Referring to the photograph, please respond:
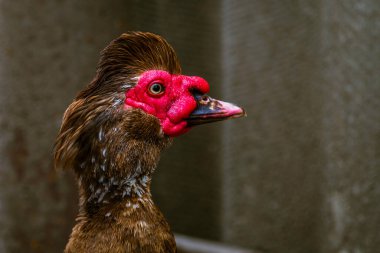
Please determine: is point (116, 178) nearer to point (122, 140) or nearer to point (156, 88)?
point (122, 140)

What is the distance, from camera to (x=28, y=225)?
11.2ft

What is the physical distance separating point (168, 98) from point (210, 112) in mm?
160

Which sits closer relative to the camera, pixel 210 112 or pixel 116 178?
pixel 116 178

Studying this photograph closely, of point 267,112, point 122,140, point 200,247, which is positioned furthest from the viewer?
point 200,247

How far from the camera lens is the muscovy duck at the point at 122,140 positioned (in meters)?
2.20

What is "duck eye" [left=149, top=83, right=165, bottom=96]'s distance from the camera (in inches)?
89.4

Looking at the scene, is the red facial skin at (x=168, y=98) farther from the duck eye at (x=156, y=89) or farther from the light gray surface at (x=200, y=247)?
the light gray surface at (x=200, y=247)

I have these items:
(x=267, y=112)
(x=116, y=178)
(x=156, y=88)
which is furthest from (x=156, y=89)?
(x=267, y=112)

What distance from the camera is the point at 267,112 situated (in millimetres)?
3857

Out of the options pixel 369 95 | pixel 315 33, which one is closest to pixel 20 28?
pixel 315 33

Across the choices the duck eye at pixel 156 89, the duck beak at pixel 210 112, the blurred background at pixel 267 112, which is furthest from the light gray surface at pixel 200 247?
the duck eye at pixel 156 89

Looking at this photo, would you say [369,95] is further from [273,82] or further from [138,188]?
[138,188]

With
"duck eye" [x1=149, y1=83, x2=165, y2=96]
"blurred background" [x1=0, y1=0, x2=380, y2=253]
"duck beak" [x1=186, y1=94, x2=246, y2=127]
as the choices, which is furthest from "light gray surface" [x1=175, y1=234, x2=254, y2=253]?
"duck eye" [x1=149, y1=83, x2=165, y2=96]

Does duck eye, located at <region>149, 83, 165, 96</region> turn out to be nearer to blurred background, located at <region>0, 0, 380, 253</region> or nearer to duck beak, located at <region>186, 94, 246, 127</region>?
duck beak, located at <region>186, 94, 246, 127</region>
